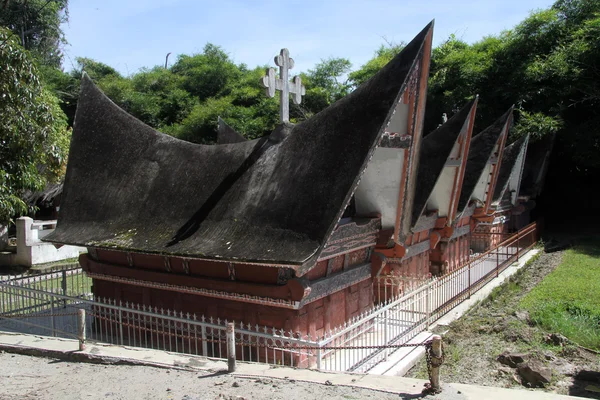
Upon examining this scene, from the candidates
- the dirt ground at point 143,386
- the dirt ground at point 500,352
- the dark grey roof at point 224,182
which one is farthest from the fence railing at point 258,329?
the dark grey roof at point 224,182

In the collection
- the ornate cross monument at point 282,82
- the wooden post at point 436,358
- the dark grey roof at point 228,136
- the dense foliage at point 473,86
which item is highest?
the dense foliage at point 473,86

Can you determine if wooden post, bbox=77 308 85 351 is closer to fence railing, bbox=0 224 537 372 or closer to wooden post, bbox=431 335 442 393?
fence railing, bbox=0 224 537 372

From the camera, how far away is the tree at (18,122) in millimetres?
12344

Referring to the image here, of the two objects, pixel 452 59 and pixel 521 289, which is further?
pixel 452 59

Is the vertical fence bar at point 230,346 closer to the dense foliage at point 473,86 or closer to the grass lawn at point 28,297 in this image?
the grass lawn at point 28,297

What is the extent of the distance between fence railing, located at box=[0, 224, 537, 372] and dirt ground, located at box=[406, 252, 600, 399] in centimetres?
77

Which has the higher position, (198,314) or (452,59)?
(452,59)

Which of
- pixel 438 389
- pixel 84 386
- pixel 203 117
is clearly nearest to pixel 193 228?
pixel 84 386

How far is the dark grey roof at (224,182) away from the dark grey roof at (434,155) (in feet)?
12.5

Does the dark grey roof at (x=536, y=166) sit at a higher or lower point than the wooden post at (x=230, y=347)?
higher

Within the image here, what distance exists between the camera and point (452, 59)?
32.4 meters

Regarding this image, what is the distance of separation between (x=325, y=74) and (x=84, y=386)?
43.3 meters

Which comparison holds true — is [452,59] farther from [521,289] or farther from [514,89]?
Result: [521,289]

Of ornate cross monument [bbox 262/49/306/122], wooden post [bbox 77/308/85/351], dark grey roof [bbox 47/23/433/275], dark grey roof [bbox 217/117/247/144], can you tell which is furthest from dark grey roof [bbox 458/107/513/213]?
Answer: wooden post [bbox 77/308/85/351]
